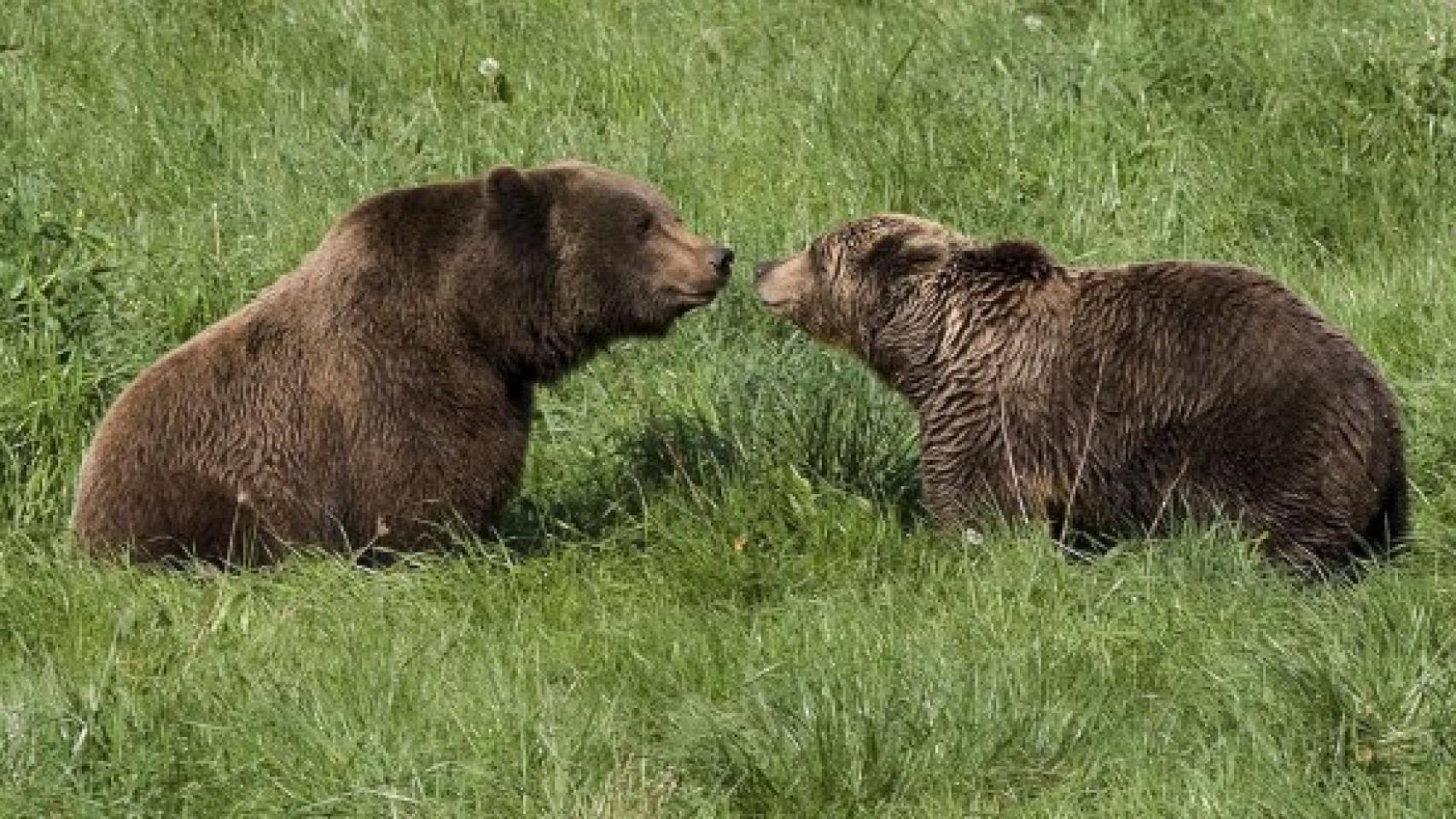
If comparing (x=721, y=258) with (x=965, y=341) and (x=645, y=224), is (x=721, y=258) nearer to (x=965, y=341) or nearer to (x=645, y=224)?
(x=645, y=224)

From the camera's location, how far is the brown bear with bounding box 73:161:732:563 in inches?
274

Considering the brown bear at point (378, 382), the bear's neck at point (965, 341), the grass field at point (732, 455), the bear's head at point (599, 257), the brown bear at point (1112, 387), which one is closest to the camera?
the grass field at point (732, 455)

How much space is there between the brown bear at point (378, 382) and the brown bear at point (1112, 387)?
21.6 inches

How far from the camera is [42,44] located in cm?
998

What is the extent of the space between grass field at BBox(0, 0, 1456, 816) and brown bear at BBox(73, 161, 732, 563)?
0.71 ft

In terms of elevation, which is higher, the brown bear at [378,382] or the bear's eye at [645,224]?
the bear's eye at [645,224]

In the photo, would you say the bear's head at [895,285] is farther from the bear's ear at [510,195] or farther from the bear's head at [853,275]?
the bear's ear at [510,195]

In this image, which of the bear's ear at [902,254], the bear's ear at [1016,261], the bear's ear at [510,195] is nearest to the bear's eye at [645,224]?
the bear's ear at [510,195]

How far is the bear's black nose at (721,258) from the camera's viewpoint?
23.8 feet

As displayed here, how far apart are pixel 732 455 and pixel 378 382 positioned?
40.3 inches

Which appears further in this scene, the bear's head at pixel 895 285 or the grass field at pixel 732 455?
the bear's head at pixel 895 285

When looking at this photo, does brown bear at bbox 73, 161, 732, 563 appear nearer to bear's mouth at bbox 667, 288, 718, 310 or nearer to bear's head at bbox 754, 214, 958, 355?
bear's mouth at bbox 667, 288, 718, 310

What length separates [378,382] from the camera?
6988mm

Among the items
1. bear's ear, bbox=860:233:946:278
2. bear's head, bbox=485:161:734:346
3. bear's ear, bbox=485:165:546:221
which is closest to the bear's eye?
bear's head, bbox=485:161:734:346
